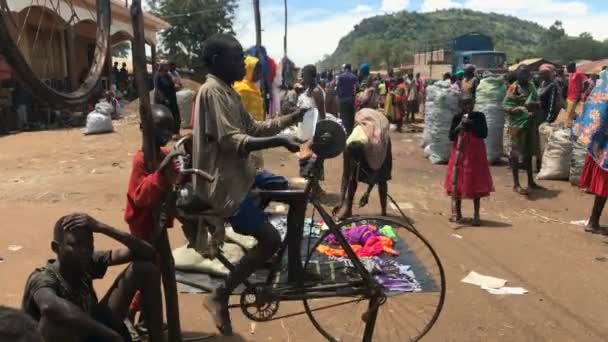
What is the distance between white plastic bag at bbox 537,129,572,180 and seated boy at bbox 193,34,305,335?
6.50 m

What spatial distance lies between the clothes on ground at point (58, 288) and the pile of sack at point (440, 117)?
794 centimetres

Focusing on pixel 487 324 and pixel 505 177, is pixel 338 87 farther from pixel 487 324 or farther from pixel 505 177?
pixel 487 324

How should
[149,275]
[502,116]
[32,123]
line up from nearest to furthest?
[149,275] → [502,116] → [32,123]

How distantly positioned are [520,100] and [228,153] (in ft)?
19.4

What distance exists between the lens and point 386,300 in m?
3.51

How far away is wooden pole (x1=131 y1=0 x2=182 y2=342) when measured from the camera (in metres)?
2.69

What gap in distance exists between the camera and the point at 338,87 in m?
11.3

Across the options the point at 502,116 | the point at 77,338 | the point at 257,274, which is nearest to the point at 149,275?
the point at 77,338

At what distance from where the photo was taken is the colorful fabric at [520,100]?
25.3 ft

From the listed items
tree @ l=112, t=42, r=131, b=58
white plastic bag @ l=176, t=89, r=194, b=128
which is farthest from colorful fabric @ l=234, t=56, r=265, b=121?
tree @ l=112, t=42, r=131, b=58

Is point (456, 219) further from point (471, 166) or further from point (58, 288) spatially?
point (58, 288)

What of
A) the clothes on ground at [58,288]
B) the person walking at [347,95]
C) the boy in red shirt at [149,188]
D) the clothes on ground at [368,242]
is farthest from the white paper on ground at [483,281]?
the person walking at [347,95]

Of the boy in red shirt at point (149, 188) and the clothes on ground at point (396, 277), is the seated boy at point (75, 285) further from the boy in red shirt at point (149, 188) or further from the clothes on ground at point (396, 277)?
the clothes on ground at point (396, 277)

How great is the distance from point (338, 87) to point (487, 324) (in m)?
8.02
